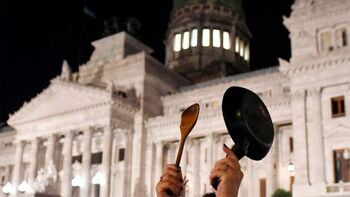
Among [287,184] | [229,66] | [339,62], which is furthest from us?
[229,66]

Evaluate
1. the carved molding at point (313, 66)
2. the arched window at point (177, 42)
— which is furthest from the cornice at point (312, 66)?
the arched window at point (177, 42)

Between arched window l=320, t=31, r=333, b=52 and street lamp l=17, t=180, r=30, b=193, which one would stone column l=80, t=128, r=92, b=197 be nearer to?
street lamp l=17, t=180, r=30, b=193

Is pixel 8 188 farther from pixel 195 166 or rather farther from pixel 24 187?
pixel 195 166

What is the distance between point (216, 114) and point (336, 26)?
12272mm

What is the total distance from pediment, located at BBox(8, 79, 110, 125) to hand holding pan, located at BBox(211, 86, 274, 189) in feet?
140

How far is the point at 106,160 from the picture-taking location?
44.9m

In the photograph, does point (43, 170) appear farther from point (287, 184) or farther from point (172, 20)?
point (172, 20)

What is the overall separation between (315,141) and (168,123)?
15272 millimetres

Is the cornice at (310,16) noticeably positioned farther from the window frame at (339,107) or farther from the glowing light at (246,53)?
the glowing light at (246,53)

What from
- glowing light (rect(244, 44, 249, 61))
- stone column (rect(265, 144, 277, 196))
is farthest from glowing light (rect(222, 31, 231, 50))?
stone column (rect(265, 144, 277, 196))

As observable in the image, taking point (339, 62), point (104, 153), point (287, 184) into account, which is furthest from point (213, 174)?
point (104, 153)

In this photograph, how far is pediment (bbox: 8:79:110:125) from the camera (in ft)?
155

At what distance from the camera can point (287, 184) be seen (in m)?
41.1

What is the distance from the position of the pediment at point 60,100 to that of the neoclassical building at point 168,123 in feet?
0.33
